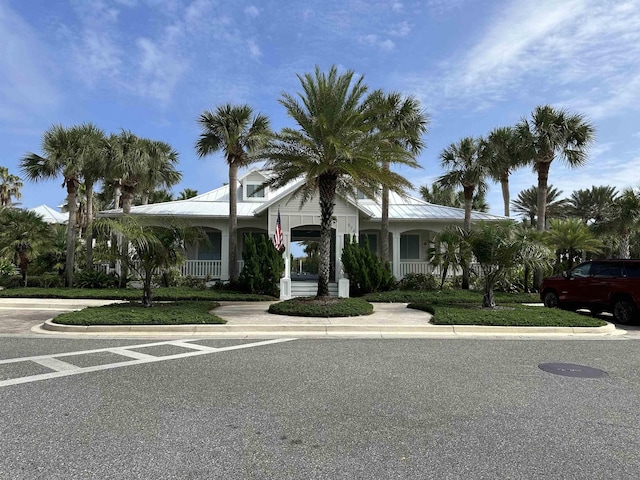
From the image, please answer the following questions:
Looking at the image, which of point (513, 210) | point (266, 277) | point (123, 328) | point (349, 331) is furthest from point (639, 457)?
point (513, 210)

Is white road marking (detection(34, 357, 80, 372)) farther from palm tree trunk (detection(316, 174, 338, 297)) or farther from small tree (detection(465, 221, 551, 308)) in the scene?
small tree (detection(465, 221, 551, 308))

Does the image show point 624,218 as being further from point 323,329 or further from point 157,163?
point 157,163

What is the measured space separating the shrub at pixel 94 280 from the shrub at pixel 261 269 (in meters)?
6.41

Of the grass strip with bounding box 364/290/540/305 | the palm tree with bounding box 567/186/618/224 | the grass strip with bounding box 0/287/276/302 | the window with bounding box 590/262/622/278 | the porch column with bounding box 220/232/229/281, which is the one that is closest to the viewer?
the window with bounding box 590/262/622/278

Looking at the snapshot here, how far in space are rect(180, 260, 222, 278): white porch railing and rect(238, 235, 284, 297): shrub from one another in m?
3.59

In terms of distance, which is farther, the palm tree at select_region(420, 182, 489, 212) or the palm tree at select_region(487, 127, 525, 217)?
the palm tree at select_region(420, 182, 489, 212)

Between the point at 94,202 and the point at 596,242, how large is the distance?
3771 cm

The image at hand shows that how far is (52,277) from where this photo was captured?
871 inches

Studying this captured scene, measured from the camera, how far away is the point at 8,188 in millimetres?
45531

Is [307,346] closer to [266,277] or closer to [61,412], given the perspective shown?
[61,412]

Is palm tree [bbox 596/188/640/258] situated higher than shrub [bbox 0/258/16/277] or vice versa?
palm tree [bbox 596/188/640/258]

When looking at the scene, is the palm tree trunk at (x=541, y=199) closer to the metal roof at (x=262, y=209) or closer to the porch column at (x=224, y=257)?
the metal roof at (x=262, y=209)

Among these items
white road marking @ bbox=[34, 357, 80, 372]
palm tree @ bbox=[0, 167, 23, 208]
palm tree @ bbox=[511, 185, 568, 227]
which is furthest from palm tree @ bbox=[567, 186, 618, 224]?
palm tree @ bbox=[0, 167, 23, 208]

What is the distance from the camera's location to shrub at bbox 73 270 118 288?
2083cm
